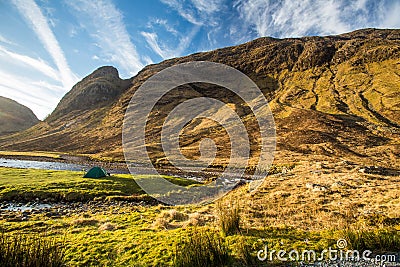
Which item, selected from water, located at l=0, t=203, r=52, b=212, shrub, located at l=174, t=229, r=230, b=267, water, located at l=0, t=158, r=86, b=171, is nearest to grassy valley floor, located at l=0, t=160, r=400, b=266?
shrub, located at l=174, t=229, r=230, b=267

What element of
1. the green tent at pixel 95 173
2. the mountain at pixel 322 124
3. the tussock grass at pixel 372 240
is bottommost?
the green tent at pixel 95 173

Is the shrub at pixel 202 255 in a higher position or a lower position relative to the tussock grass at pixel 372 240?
lower

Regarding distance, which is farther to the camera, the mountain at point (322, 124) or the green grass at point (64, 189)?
the mountain at point (322, 124)

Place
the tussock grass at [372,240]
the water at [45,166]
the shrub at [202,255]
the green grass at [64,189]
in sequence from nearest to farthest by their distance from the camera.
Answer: the shrub at [202,255] < the tussock grass at [372,240] < the green grass at [64,189] < the water at [45,166]

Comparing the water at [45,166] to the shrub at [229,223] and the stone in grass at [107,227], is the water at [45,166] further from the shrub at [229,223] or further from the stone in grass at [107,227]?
the shrub at [229,223]

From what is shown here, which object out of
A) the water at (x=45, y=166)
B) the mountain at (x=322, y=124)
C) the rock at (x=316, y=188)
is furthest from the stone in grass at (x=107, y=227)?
the mountain at (x=322, y=124)

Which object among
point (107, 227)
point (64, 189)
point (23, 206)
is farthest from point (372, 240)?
point (64, 189)

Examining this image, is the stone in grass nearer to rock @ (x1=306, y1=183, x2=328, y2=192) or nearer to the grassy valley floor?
the grassy valley floor

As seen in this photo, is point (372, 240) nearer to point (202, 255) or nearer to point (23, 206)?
point (202, 255)

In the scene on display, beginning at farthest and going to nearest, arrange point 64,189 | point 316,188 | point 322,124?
1. point 322,124
2. point 64,189
3. point 316,188

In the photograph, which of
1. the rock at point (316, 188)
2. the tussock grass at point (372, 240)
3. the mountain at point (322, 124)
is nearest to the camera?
the tussock grass at point (372, 240)

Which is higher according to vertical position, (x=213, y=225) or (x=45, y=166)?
(x=213, y=225)

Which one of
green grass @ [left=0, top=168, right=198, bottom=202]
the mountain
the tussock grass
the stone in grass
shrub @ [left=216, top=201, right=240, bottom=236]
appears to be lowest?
green grass @ [left=0, top=168, right=198, bottom=202]

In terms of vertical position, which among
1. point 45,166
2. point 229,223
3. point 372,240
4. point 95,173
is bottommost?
point 45,166
